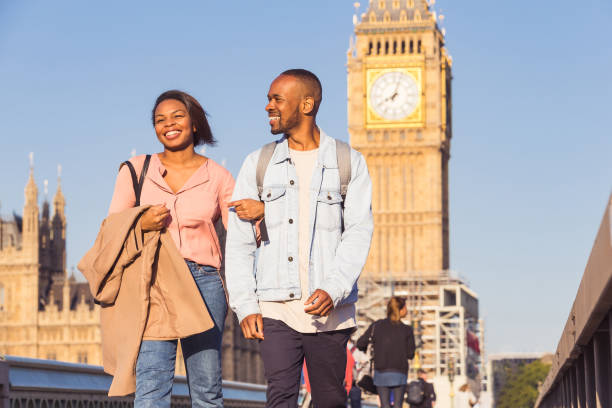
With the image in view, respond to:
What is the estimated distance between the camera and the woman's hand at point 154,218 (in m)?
6.16

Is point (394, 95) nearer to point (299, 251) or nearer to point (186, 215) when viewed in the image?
point (186, 215)

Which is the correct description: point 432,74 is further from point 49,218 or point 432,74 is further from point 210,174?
point 210,174

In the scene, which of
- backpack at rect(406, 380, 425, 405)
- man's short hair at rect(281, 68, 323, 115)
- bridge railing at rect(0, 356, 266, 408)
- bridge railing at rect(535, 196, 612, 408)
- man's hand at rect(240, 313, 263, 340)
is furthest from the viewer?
backpack at rect(406, 380, 425, 405)

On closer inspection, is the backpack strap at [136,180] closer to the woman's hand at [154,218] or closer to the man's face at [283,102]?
the woman's hand at [154,218]

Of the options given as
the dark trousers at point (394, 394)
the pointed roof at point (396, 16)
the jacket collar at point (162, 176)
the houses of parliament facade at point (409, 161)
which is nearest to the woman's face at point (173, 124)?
the jacket collar at point (162, 176)

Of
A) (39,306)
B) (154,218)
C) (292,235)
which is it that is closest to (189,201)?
(154,218)

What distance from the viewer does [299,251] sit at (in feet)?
18.9

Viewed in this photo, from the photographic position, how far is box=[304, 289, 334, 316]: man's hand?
5441 millimetres

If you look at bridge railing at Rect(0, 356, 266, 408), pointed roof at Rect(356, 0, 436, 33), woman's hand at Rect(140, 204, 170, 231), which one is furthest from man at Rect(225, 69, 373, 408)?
pointed roof at Rect(356, 0, 436, 33)

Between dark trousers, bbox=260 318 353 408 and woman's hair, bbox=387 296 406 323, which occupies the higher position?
woman's hair, bbox=387 296 406 323

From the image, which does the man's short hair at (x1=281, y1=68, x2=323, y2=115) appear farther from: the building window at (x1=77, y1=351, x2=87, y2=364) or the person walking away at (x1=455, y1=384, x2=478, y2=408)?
the building window at (x1=77, y1=351, x2=87, y2=364)

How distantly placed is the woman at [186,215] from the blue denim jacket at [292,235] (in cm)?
50

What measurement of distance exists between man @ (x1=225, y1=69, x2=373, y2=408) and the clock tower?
76.9m

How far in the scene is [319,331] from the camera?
5.68 metres
